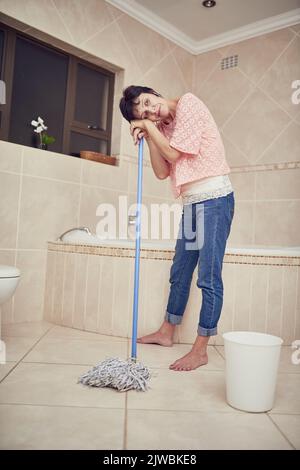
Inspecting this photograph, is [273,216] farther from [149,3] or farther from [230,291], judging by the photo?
[149,3]

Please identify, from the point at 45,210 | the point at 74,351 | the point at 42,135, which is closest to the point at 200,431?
the point at 74,351

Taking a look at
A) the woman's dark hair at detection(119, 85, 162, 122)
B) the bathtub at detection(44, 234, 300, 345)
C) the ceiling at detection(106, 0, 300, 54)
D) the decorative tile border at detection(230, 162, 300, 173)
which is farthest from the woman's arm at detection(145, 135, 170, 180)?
the ceiling at detection(106, 0, 300, 54)

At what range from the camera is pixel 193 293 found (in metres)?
1.86

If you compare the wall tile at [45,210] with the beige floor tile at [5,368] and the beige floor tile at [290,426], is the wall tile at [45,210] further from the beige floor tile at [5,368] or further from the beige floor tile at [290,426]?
the beige floor tile at [290,426]

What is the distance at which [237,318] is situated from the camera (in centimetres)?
187

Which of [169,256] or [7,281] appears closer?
[7,281]

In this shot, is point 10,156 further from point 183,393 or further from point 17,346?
point 183,393

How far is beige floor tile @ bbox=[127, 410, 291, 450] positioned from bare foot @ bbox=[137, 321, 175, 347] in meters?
0.69

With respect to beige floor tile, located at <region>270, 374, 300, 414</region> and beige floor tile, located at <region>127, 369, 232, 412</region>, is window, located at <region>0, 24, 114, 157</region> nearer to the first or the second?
beige floor tile, located at <region>127, 369, 232, 412</region>

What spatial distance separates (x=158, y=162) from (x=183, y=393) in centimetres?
82

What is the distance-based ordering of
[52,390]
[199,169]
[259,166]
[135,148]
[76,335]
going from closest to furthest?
[52,390]
[199,169]
[76,335]
[135,148]
[259,166]

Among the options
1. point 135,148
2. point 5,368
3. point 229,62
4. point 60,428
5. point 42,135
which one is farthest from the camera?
point 229,62

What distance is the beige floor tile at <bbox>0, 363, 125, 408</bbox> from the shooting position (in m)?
1.10

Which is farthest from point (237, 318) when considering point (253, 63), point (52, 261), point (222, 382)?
point (253, 63)
